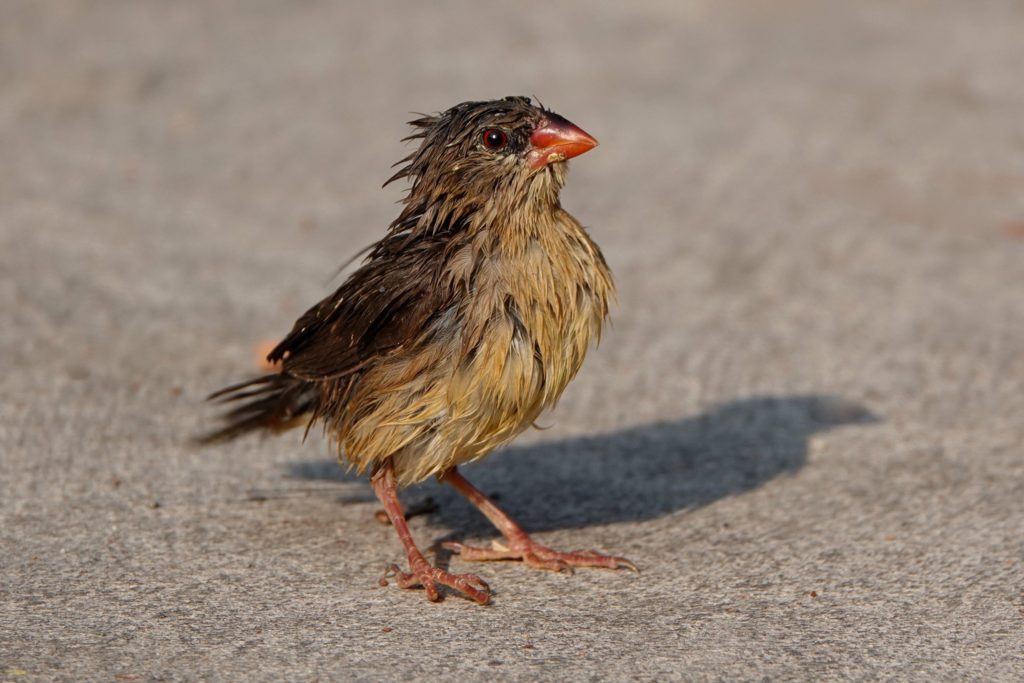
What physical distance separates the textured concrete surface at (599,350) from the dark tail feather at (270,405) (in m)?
0.28

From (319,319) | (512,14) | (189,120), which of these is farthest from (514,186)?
(512,14)

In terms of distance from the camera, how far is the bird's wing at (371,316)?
461 centimetres

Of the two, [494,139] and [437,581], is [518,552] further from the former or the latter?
[494,139]

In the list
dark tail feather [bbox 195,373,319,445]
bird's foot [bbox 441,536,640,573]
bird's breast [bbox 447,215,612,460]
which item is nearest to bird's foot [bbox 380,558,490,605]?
bird's foot [bbox 441,536,640,573]

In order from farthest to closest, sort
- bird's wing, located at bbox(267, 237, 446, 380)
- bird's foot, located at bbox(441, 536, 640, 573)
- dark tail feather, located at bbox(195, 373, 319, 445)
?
dark tail feather, located at bbox(195, 373, 319, 445) < bird's foot, located at bbox(441, 536, 640, 573) < bird's wing, located at bbox(267, 237, 446, 380)

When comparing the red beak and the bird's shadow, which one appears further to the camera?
the bird's shadow

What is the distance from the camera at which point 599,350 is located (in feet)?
23.4

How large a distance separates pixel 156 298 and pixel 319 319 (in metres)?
2.80

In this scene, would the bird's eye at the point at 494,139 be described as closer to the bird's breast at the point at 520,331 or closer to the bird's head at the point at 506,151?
the bird's head at the point at 506,151

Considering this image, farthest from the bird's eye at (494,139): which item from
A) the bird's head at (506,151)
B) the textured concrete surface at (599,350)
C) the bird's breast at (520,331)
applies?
the textured concrete surface at (599,350)

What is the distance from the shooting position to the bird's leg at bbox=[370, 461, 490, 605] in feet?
15.1

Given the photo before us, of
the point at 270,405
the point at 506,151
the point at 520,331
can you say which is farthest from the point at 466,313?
the point at 270,405

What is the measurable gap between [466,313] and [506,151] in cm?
60

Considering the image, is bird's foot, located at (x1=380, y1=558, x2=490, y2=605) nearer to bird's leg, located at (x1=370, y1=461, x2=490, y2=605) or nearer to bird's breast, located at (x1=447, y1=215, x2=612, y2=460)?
bird's leg, located at (x1=370, y1=461, x2=490, y2=605)
